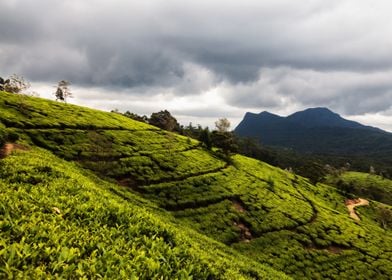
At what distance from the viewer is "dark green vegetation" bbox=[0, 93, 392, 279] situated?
13.0 metres

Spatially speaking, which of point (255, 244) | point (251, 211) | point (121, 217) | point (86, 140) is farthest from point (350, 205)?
point (121, 217)

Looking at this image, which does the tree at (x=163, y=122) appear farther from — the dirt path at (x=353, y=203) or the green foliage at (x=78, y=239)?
the green foliage at (x=78, y=239)

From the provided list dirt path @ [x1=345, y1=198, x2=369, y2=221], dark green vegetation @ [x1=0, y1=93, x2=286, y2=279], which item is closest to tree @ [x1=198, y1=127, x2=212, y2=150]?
dirt path @ [x1=345, y1=198, x2=369, y2=221]

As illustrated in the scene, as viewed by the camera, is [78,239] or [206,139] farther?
[206,139]

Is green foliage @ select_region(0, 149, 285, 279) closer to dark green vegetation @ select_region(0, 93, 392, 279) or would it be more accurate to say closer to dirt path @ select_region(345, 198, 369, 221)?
dark green vegetation @ select_region(0, 93, 392, 279)

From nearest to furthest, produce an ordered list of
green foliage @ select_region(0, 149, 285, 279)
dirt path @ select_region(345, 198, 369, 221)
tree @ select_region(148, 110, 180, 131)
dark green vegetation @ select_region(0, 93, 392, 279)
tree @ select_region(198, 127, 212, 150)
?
1. green foliage @ select_region(0, 149, 285, 279)
2. dark green vegetation @ select_region(0, 93, 392, 279)
3. dirt path @ select_region(345, 198, 369, 221)
4. tree @ select_region(198, 127, 212, 150)
5. tree @ select_region(148, 110, 180, 131)

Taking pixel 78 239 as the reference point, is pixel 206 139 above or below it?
above

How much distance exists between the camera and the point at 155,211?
4628 centimetres

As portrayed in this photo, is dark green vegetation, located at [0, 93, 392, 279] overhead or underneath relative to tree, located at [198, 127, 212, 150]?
underneath

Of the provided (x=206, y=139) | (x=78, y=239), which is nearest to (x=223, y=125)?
(x=206, y=139)

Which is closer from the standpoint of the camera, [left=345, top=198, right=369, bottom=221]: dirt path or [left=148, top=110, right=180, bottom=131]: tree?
[left=345, top=198, right=369, bottom=221]: dirt path

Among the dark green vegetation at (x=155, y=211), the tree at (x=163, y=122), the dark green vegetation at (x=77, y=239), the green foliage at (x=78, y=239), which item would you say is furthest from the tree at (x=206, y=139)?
the green foliage at (x=78, y=239)

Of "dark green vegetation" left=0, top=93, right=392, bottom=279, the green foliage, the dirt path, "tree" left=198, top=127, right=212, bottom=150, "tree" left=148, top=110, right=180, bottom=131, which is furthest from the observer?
"tree" left=148, top=110, right=180, bottom=131

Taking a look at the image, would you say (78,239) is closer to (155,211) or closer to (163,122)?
(155,211)
